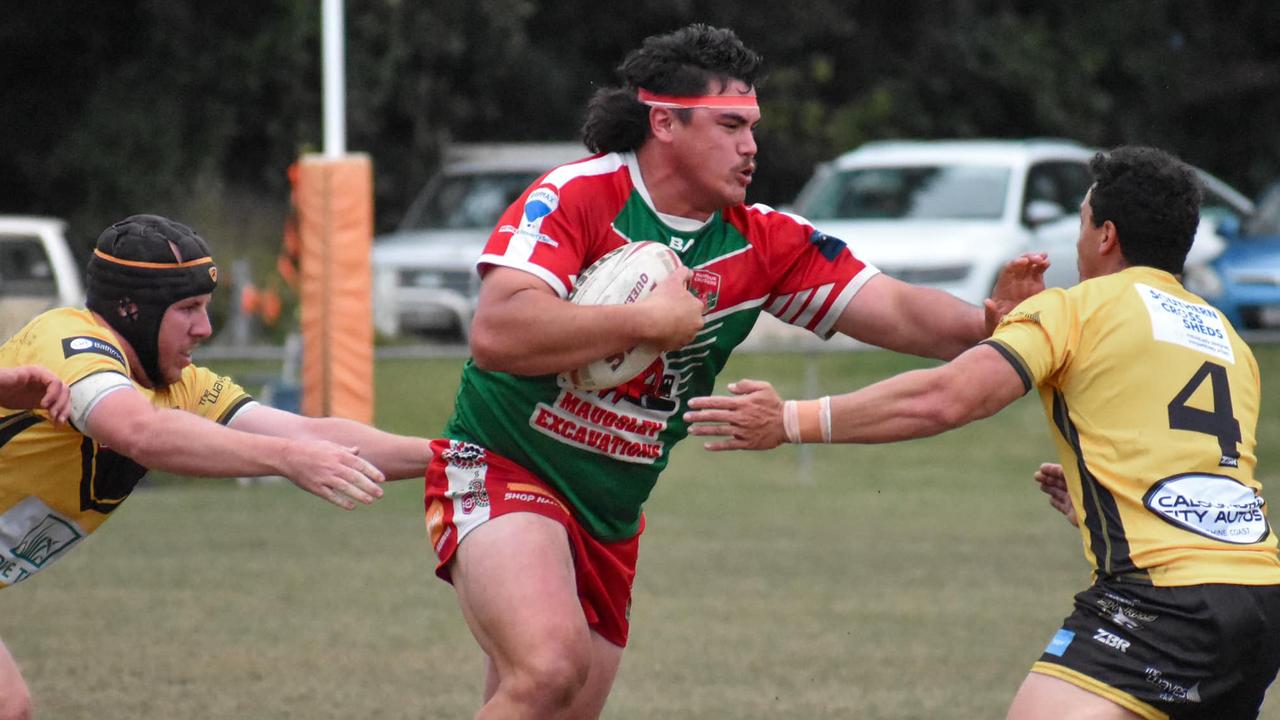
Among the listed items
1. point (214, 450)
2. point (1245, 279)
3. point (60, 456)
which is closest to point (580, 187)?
point (214, 450)

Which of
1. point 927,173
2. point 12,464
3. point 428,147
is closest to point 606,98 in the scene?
point 12,464

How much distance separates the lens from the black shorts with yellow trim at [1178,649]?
4.08 m

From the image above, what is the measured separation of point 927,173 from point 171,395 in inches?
491

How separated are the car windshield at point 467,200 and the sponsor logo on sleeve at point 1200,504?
46.7 ft

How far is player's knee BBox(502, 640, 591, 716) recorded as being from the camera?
174 inches

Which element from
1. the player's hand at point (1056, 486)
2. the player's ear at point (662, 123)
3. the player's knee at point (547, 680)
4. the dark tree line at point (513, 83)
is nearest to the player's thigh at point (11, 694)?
the player's knee at point (547, 680)

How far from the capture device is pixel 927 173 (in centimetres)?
1670

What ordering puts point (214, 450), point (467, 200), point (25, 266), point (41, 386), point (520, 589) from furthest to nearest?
1. point (467, 200)
2. point (25, 266)
3. point (520, 589)
4. point (41, 386)
5. point (214, 450)

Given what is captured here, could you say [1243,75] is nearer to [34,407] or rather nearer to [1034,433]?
[1034,433]

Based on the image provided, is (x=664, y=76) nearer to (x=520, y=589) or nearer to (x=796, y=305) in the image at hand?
(x=796, y=305)

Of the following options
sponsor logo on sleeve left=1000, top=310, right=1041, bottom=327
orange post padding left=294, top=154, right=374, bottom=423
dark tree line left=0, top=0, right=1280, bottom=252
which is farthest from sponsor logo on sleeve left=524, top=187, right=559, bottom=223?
dark tree line left=0, top=0, right=1280, bottom=252

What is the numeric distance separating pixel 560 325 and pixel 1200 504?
161 cm

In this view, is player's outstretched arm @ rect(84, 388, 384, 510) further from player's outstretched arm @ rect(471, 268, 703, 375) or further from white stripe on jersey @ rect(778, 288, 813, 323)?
white stripe on jersey @ rect(778, 288, 813, 323)

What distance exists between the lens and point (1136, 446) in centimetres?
416
